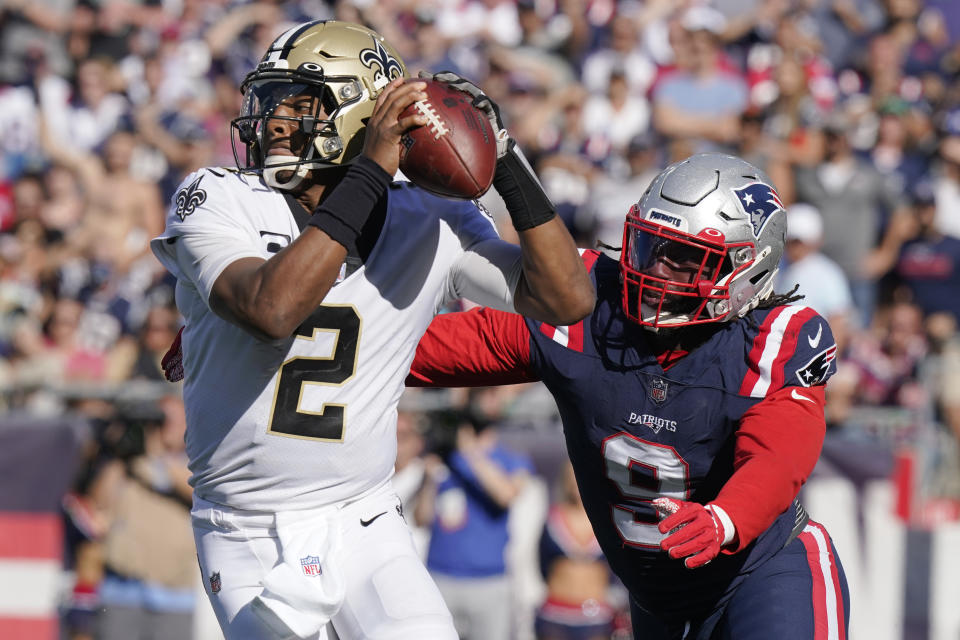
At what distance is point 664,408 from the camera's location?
365 centimetres

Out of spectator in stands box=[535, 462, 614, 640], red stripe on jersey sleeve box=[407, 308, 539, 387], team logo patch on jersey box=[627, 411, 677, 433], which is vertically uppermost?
red stripe on jersey sleeve box=[407, 308, 539, 387]

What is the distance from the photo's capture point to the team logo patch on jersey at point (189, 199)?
10.8 ft

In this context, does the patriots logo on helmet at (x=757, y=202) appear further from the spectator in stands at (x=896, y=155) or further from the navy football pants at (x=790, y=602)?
the spectator in stands at (x=896, y=155)

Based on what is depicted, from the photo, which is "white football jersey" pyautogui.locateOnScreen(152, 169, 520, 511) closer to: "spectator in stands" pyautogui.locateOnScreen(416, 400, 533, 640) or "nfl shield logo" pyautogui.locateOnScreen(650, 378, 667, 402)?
"nfl shield logo" pyautogui.locateOnScreen(650, 378, 667, 402)

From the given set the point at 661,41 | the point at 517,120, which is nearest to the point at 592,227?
the point at 517,120

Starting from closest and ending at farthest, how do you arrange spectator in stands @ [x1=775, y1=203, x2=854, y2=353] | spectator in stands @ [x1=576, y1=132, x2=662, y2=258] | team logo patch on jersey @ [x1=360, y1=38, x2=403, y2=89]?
team logo patch on jersey @ [x1=360, y1=38, x2=403, y2=89] → spectator in stands @ [x1=775, y1=203, x2=854, y2=353] → spectator in stands @ [x1=576, y1=132, x2=662, y2=258]

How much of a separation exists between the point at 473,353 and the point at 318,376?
2.10ft

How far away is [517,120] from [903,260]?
3064 mm

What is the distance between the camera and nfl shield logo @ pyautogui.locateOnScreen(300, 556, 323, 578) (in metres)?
3.26

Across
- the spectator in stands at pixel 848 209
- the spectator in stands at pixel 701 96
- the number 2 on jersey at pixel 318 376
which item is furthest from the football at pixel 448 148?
the spectator in stands at pixel 701 96

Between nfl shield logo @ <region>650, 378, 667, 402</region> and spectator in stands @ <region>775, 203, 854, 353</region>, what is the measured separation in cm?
422

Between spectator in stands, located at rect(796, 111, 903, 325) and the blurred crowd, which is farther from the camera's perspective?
spectator in stands, located at rect(796, 111, 903, 325)

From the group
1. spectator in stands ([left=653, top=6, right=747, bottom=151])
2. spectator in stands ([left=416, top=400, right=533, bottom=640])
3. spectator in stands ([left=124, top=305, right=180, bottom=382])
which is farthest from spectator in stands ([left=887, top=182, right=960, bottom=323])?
spectator in stands ([left=124, top=305, right=180, bottom=382])

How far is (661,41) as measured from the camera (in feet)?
35.5
